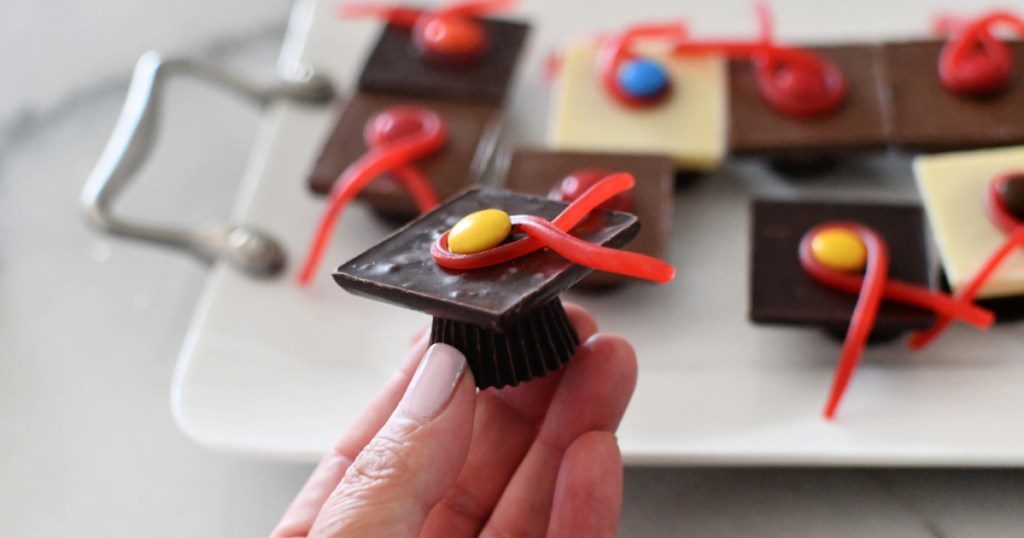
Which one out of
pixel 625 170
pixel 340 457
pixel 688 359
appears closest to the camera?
pixel 340 457

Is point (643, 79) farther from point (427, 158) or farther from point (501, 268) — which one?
point (501, 268)

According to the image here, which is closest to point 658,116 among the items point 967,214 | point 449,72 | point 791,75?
point 791,75

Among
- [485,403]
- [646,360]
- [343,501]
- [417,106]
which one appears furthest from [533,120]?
[343,501]

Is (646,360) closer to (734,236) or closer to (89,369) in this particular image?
(734,236)

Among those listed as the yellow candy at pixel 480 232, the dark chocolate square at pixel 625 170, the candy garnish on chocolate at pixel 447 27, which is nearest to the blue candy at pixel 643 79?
the dark chocolate square at pixel 625 170

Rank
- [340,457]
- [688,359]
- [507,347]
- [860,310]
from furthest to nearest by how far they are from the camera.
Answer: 1. [688,359]
2. [860,310]
3. [340,457]
4. [507,347]

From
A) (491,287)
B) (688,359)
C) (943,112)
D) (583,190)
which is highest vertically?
(491,287)

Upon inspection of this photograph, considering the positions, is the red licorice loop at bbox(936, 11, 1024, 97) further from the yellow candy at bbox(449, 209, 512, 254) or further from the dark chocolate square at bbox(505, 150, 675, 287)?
the yellow candy at bbox(449, 209, 512, 254)
